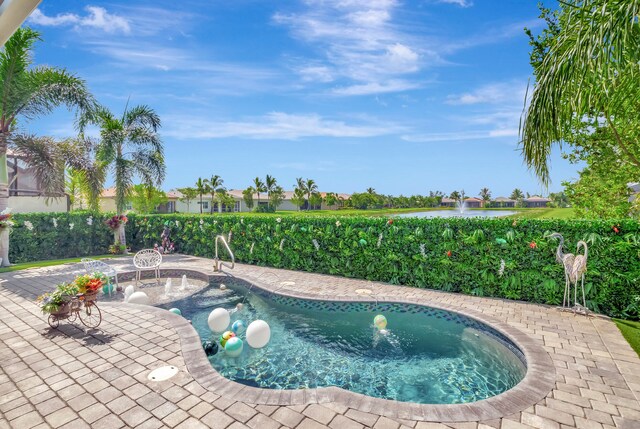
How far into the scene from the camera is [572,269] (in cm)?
642

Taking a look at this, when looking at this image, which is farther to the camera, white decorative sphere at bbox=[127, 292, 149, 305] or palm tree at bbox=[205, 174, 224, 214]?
palm tree at bbox=[205, 174, 224, 214]

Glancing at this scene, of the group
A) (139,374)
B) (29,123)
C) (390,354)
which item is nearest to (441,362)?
(390,354)

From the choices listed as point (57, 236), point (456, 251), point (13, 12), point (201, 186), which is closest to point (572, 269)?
point (456, 251)

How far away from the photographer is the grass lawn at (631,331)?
5141 mm

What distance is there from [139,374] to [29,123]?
14.2 metres

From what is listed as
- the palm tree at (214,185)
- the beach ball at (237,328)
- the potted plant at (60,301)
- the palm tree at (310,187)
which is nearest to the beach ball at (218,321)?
the beach ball at (237,328)

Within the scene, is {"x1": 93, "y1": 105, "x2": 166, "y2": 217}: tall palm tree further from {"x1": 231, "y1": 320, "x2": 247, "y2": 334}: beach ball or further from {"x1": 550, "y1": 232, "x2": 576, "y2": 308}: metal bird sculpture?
{"x1": 550, "y1": 232, "x2": 576, "y2": 308}: metal bird sculpture

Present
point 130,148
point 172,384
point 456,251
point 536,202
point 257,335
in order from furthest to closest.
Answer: point 536,202, point 130,148, point 456,251, point 257,335, point 172,384

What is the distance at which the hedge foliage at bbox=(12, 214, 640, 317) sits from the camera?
658 centimetres

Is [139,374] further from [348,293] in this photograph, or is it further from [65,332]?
[348,293]

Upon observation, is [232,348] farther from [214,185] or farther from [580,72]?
[214,185]

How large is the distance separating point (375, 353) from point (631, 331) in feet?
14.7

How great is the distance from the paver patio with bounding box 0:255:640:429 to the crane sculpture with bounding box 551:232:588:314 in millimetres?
439

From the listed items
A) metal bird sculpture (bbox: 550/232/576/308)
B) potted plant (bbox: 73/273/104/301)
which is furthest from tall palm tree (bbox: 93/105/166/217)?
metal bird sculpture (bbox: 550/232/576/308)
